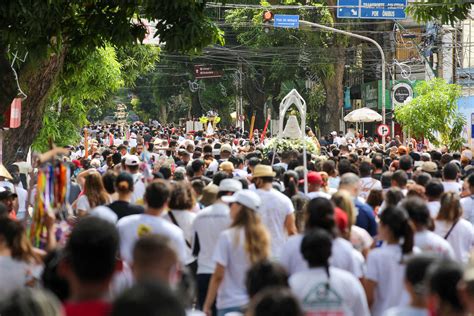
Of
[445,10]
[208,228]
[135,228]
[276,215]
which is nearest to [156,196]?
[135,228]

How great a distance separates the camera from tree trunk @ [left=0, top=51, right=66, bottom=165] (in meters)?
18.1

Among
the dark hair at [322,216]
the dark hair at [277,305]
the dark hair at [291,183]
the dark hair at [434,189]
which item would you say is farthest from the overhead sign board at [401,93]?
the dark hair at [277,305]

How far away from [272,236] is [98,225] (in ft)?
15.7

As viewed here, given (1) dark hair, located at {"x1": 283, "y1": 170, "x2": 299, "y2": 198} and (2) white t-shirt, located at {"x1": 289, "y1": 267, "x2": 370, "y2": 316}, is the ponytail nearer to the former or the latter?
(2) white t-shirt, located at {"x1": 289, "y1": 267, "x2": 370, "y2": 316}

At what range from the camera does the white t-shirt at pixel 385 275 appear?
7.48 m

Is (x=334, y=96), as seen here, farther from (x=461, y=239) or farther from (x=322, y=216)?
(x=322, y=216)

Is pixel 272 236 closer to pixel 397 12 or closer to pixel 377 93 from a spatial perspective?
pixel 397 12

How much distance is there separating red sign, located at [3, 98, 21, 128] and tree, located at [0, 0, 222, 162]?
1288 mm

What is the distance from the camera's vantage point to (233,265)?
8.27m

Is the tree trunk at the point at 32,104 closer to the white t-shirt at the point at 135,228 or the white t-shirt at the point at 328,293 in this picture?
the white t-shirt at the point at 135,228

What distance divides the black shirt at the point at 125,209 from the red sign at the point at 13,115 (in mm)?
7773

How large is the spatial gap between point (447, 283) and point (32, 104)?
14810 mm

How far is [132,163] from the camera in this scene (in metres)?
14.3

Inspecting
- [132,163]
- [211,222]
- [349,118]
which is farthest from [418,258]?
[349,118]
